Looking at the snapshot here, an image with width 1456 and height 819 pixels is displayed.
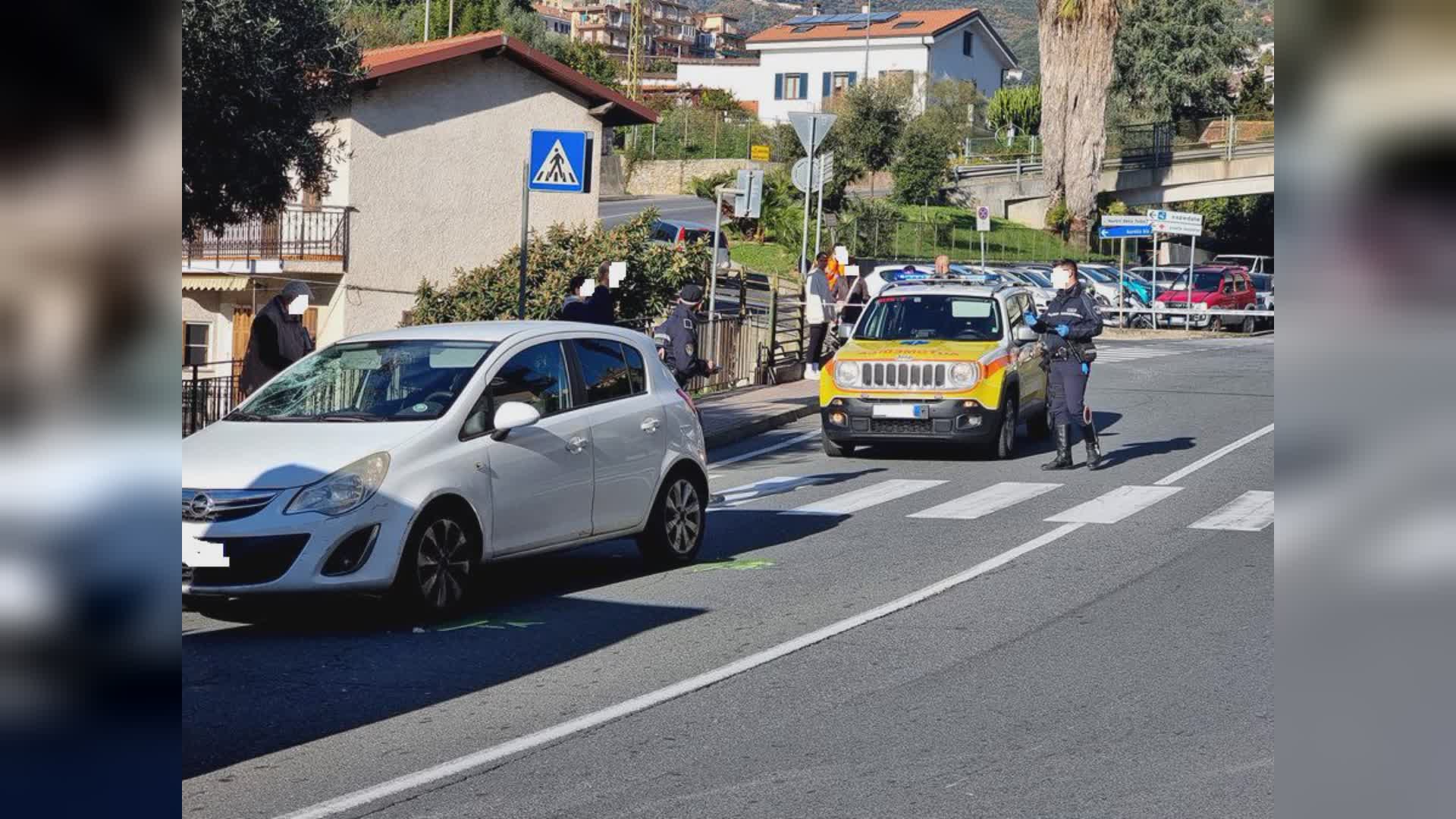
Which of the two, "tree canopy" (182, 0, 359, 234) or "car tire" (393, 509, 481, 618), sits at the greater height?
"tree canopy" (182, 0, 359, 234)

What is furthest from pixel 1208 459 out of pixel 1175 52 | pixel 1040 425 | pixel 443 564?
pixel 1175 52

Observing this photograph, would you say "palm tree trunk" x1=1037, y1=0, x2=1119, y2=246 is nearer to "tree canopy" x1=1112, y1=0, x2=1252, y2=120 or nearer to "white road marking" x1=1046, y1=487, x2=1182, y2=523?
"tree canopy" x1=1112, y1=0, x2=1252, y2=120

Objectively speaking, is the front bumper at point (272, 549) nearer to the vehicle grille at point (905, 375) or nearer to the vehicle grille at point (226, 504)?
the vehicle grille at point (226, 504)

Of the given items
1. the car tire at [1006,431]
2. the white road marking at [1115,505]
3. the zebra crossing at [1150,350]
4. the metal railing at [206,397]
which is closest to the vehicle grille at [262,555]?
the metal railing at [206,397]

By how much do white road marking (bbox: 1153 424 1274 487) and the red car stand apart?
76.4 ft

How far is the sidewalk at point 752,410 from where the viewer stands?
66.4ft

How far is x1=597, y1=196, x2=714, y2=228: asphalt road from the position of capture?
60594 mm

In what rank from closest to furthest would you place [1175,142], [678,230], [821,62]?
1. [678,230]
2. [1175,142]
3. [821,62]

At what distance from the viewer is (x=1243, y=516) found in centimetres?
1401

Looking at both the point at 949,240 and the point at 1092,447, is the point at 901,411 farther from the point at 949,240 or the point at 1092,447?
the point at 949,240

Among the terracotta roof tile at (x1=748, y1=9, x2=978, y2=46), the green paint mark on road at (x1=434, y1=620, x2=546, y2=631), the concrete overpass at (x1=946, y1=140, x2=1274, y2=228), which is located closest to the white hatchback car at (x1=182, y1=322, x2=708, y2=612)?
the green paint mark on road at (x1=434, y1=620, x2=546, y2=631)

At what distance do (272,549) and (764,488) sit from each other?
7.86 m

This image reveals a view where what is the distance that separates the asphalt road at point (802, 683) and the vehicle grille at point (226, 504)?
69cm
